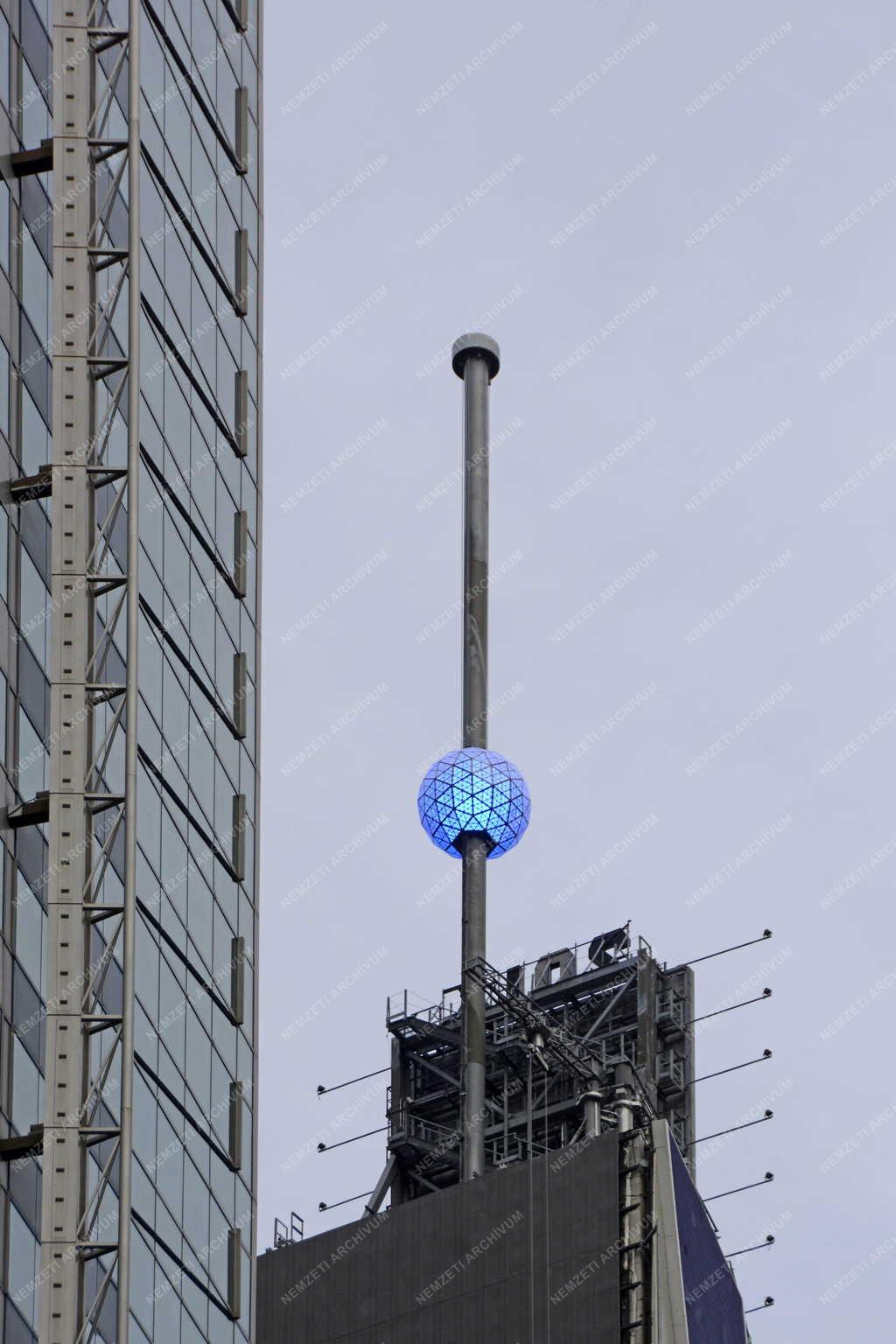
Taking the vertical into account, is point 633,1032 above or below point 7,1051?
Result: above

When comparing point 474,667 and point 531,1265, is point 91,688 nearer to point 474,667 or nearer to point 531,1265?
point 531,1265

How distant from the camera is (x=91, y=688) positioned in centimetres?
4888

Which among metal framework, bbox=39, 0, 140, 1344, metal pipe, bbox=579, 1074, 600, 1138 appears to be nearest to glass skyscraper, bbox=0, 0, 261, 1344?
metal framework, bbox=39, 0, 140, 1344

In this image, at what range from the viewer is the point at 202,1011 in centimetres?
6094

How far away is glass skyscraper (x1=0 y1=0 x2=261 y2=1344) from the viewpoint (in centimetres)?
4638

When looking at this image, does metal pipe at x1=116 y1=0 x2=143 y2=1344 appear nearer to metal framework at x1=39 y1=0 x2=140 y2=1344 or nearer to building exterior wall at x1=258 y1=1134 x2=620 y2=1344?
metal framework at x1=39 y1=0 x2=140 y2=1344

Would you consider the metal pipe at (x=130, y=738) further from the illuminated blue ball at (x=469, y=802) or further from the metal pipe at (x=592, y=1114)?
the illuminated blue ball at (x=469, y=802)

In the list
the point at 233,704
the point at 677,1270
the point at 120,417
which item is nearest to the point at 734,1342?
the point at 677,1270

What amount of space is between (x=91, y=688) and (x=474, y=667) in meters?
71.5

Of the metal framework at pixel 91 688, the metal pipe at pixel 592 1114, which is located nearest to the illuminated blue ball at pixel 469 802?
the metal pipe at pixel 592 1114

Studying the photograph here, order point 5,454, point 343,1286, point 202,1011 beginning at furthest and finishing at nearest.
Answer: point 343,1286 < point 202,1011 < point 5,454

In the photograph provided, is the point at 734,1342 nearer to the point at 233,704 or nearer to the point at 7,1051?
the point at 233,704

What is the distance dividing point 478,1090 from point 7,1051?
65073mm

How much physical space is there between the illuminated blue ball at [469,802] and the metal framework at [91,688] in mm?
56848
